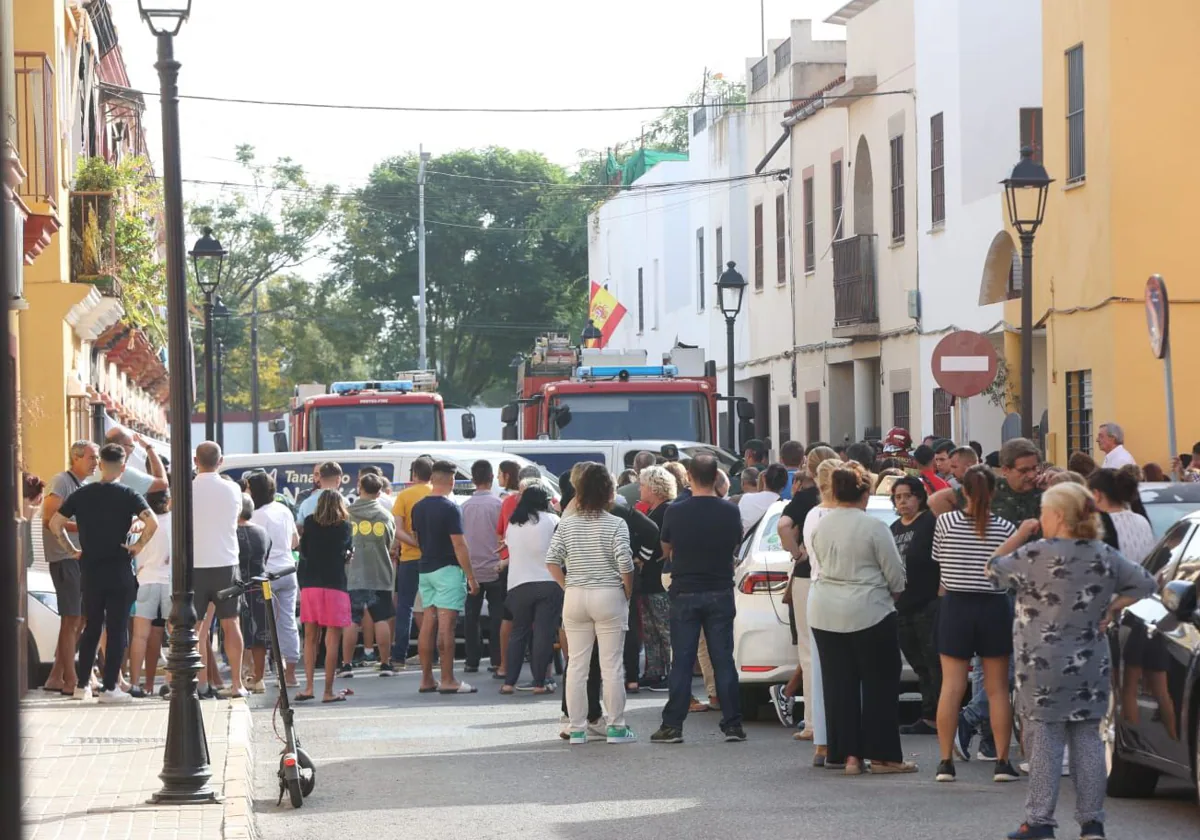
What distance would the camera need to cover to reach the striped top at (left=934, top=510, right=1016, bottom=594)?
9742 mm

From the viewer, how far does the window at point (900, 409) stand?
1235 inches

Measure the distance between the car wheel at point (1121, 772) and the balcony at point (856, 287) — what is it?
23.3m

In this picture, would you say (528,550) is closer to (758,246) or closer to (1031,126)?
(1031,126)

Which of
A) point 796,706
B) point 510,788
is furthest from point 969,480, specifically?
point 796,706

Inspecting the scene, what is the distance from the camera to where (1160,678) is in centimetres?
865

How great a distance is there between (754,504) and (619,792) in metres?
5.60

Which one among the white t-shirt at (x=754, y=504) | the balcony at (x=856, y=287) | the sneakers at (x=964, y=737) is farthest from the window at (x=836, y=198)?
the sneakers at (x=964, y=737)

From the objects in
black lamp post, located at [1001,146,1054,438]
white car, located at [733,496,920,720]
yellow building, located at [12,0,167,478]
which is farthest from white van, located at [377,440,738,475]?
white car, located at [733,496,920,720]

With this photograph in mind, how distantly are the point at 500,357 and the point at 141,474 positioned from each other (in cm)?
6141

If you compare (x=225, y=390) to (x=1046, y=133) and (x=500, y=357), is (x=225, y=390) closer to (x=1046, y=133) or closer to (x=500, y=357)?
(x=500, y=357)

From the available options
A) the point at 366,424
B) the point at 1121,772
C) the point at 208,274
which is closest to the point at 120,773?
the point at 1121,772

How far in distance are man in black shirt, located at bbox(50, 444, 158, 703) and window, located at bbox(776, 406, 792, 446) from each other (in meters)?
25.0

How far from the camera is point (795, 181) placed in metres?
37.8

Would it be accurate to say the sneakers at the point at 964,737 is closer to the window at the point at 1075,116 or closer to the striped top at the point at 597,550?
the striped top at the point at 597,550
